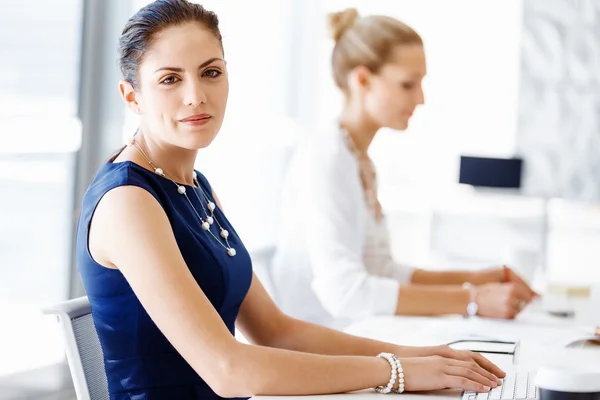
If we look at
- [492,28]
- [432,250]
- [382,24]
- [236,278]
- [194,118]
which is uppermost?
[492,28]

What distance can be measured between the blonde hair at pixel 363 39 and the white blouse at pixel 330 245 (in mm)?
221

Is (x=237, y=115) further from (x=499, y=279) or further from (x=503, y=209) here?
(x=503, y=209)

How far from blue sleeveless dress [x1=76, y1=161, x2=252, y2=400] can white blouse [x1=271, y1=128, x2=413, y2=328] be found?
753 millimetres

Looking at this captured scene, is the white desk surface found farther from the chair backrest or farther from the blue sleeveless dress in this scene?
the chair backrest

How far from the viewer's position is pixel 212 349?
1443 mm

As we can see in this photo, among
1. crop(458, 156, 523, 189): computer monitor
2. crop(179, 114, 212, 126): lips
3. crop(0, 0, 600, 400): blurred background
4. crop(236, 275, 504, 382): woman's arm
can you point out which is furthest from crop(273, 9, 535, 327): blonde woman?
crop(458, 156, 523, 189): computer monitor

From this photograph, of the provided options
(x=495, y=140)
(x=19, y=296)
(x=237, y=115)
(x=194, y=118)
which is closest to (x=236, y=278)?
(x=194, y=118)

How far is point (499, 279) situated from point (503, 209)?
3.65m

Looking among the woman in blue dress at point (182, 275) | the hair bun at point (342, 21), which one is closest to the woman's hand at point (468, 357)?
the woman in blue dress at point (182, 275)

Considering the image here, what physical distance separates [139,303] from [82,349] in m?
0.13

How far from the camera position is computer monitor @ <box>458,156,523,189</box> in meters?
6.03

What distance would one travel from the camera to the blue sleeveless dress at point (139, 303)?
1.58m

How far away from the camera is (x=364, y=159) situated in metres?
2.73

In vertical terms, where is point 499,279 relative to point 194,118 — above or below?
below
